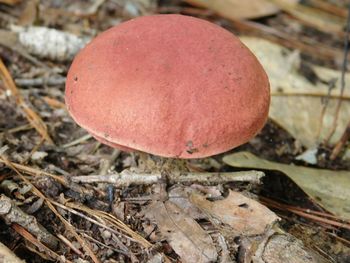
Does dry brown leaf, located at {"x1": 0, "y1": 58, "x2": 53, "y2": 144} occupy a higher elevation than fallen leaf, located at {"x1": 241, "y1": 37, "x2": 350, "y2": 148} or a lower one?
lower

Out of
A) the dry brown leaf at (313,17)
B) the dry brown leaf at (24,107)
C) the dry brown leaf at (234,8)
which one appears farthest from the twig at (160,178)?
the dry brown leaf at (313,17)

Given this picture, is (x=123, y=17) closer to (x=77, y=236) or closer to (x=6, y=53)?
(x=6, y=53)

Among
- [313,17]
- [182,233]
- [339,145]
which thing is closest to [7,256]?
[182,233]

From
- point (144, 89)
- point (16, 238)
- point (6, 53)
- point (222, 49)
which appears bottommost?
point (16, 238)

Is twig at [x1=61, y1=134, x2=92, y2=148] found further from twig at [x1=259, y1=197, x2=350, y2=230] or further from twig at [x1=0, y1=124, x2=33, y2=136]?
twig at [x1=259, y1=197, x2=350, y2=230]

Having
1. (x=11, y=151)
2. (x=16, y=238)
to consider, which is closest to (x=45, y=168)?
(x=11, y=151)

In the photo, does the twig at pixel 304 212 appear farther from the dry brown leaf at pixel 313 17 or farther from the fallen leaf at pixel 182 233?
the dry brown leaf at pixel 313 17

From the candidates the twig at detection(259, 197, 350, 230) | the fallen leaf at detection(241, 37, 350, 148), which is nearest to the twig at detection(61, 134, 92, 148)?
the twig at detection(259, 197, 350, 230)
